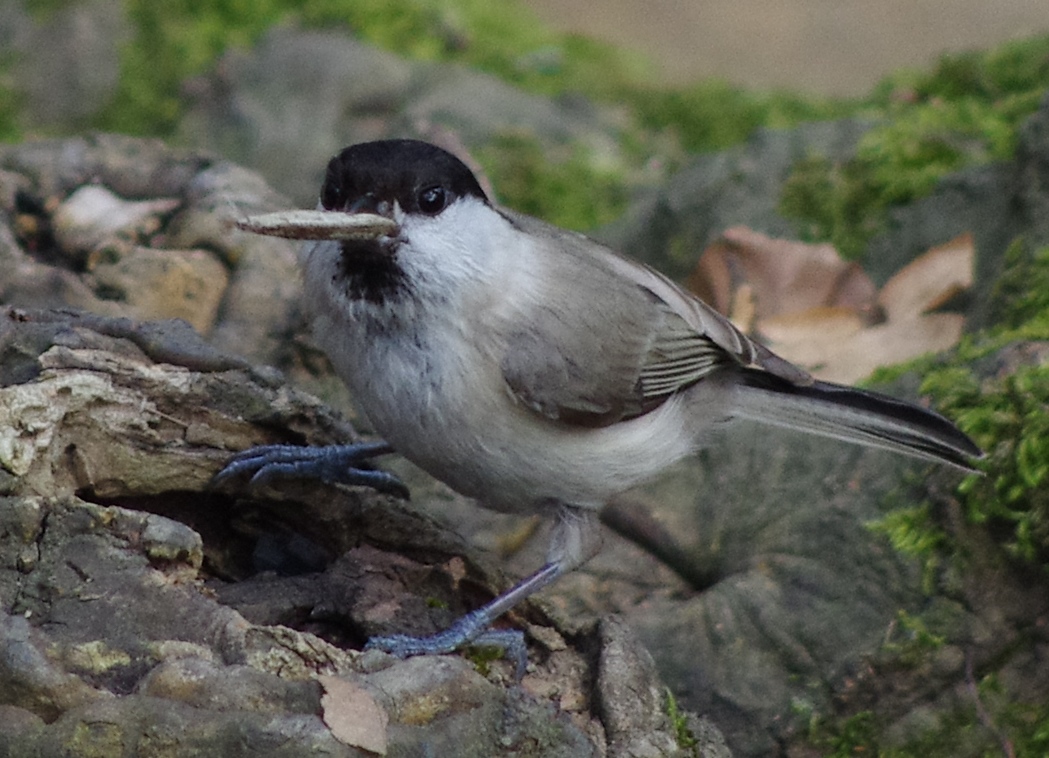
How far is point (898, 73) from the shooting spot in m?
6.09

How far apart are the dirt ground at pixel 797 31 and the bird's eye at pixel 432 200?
6324mm

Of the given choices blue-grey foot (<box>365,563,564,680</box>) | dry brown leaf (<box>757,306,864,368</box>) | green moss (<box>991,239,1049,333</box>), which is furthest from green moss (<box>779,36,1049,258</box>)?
blue-grey foot (<box>365,563,564,680</box>)

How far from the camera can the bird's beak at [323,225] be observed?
2.51 meters

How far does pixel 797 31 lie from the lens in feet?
31.7

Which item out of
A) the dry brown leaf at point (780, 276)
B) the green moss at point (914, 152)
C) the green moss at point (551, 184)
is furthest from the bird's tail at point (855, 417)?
the green moss at point (551, 184)

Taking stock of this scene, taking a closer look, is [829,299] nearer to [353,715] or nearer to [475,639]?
[475,639]

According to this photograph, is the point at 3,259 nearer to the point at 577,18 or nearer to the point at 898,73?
the point at 898,73

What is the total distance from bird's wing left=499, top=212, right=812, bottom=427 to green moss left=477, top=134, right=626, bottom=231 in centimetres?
211

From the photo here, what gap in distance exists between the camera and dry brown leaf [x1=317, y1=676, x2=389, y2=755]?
2.08 metres

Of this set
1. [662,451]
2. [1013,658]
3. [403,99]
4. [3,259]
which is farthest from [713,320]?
[403,99]


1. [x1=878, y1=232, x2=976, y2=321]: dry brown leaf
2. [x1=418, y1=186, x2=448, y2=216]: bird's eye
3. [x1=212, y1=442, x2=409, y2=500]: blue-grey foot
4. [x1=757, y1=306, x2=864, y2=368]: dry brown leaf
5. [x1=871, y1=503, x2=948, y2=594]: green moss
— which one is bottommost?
[x1=212, y1=442, x2=409, y2=500]: blue-grey foot

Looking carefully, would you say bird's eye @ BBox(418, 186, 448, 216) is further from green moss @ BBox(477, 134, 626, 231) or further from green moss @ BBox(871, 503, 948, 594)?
green moss @ BBox(477, 134, 626, 231)

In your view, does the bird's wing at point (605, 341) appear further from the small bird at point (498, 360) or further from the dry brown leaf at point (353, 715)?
the dry brown leaf at point (353, 715)

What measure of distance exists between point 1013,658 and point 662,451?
43.7 inches
